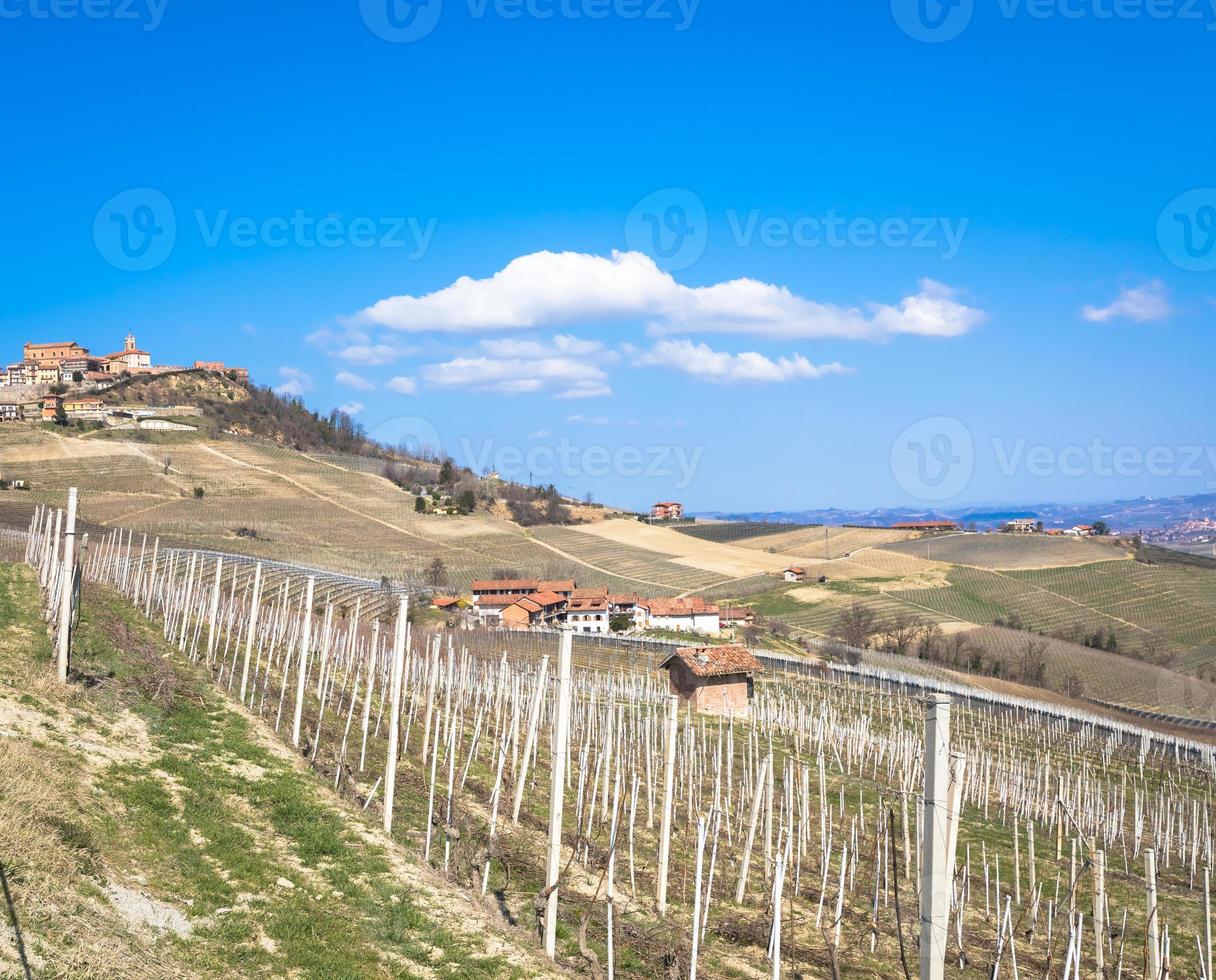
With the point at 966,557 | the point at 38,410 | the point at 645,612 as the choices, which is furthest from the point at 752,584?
the point at 38,410

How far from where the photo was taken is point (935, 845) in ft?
16.8

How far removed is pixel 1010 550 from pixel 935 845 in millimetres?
96338

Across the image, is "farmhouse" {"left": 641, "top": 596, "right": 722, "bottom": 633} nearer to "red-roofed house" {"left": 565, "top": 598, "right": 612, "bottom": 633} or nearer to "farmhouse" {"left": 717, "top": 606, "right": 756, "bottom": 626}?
"farmhouse" {"left": 717, "top": 606, "right": 756, "bottom": 626}

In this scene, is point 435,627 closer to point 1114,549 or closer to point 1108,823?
point 1108,823

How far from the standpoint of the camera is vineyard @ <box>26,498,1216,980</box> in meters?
9.96

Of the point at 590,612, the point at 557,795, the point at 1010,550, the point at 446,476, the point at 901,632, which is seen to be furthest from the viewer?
the point at 446,476

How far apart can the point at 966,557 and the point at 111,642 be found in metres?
85.4

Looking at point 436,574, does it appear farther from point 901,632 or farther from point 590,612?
point 901,632

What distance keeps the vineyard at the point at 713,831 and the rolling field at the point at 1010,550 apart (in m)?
56.8

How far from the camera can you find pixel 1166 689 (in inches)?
2037

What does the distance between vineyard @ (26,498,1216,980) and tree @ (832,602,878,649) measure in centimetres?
2560

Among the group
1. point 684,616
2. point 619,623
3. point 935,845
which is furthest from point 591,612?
point 935,845

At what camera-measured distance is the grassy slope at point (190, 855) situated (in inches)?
306

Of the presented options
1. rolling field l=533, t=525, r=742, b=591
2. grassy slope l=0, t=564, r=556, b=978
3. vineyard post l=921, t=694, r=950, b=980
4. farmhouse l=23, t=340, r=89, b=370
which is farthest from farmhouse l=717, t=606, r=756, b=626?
farmhouse l=23, t=340, r=89, b=370
